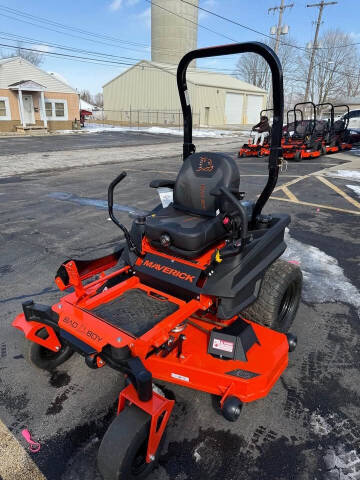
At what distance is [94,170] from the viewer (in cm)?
1121

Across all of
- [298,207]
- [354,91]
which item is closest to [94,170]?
[298,207]

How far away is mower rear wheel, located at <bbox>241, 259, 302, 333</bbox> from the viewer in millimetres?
2797

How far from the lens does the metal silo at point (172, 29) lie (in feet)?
134

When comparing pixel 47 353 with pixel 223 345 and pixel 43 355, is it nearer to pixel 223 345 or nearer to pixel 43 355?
pixel 43 355

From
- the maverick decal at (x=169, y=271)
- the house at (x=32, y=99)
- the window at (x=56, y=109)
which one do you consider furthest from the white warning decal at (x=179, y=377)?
the window at (x=56, y=109)

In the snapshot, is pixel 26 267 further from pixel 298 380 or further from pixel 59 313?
pixel 298 380

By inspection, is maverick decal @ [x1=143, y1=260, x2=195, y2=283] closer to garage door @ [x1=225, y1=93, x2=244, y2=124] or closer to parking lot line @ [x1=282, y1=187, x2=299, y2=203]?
parking lot line @ [x1=282, y1=187, x2=299, y2=203]

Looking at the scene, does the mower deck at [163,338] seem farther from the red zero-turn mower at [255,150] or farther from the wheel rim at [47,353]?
the red zero-turn mower at [255,150]

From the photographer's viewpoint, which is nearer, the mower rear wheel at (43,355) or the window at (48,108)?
Answer: the mower rear wheel at (43,355)

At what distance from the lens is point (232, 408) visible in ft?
6.47

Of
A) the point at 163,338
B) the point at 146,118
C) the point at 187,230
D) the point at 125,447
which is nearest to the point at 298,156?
the point at 187,230

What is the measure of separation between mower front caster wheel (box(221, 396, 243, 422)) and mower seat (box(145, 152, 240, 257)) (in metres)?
1.00

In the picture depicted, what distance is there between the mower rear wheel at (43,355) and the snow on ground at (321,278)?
8.00 ft

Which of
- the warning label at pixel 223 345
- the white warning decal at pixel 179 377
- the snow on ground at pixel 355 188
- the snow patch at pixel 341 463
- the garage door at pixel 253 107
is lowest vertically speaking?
the snow patch at pixel 341 463
